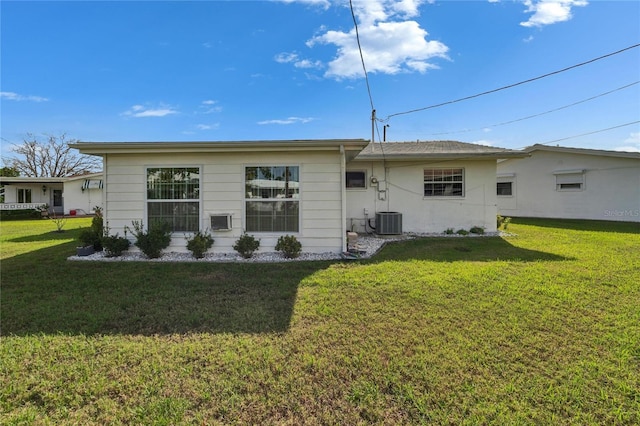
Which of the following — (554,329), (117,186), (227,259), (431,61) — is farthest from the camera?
(431,61)

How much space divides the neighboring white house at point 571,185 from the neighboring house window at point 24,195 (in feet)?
105

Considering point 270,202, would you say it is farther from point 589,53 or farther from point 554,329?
point 589,53

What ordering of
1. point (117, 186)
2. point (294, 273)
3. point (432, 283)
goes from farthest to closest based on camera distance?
point (117, 186)
point (294, 273)
point (432, 283)

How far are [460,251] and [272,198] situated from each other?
446 cm

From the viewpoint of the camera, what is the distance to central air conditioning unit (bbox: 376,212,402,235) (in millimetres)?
9281

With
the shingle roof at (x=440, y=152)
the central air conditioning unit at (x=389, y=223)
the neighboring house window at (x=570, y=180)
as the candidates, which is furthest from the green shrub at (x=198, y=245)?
the neighboring house window at (x=570, y=180)

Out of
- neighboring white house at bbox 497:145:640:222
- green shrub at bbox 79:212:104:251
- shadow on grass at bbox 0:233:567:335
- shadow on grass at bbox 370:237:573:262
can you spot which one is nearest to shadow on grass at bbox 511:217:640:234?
neighboring white house at bbox 497:145:640:222

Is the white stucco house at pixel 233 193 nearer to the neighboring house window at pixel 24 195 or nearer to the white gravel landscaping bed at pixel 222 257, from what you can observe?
the white gravel landscaping bed at pixel 222 257

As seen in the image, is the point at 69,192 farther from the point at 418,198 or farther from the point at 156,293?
the point at 418,198

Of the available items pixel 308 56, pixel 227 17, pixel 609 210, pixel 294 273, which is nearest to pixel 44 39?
pixel 227 17

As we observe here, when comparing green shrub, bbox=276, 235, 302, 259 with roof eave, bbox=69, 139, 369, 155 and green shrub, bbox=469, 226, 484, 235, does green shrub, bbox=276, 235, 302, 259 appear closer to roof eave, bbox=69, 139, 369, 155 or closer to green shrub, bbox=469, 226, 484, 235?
roof eave, bbox=69, 139, 369, 155

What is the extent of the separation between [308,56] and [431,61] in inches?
157

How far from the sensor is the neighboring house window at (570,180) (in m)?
14.1

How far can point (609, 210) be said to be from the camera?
13383 millimetres
